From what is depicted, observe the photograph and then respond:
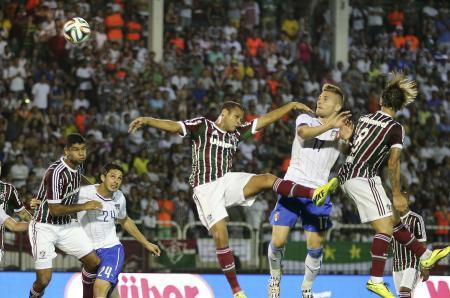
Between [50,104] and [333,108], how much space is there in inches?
403

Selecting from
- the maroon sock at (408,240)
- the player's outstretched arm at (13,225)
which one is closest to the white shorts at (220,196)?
the maroon sock at (408,240)

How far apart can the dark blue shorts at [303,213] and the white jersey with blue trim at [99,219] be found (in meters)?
1.95

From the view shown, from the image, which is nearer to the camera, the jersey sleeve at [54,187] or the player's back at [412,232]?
the jersey sleeve at [54,187]

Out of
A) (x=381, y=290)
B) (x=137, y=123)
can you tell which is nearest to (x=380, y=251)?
(x=381, y=290)

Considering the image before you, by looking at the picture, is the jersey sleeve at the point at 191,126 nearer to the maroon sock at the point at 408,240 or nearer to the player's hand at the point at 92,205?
the player's hand at the point at 92,205

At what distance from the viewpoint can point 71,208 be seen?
1226 cm

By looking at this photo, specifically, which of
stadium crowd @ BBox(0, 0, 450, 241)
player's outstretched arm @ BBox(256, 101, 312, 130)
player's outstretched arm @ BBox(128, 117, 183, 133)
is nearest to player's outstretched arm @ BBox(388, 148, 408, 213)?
player's outstretched arm @ BBox(256, 101, 312, 130)

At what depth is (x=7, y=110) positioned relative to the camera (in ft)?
69.7

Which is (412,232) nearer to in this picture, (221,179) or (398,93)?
(398,93)

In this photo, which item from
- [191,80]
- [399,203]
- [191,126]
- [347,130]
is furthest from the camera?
[191,80]

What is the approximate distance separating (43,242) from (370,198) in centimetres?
→ 383

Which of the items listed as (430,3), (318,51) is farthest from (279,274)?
(430,3)

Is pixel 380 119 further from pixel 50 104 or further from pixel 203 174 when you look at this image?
pixel 50 104

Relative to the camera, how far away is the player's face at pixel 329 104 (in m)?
12.6
